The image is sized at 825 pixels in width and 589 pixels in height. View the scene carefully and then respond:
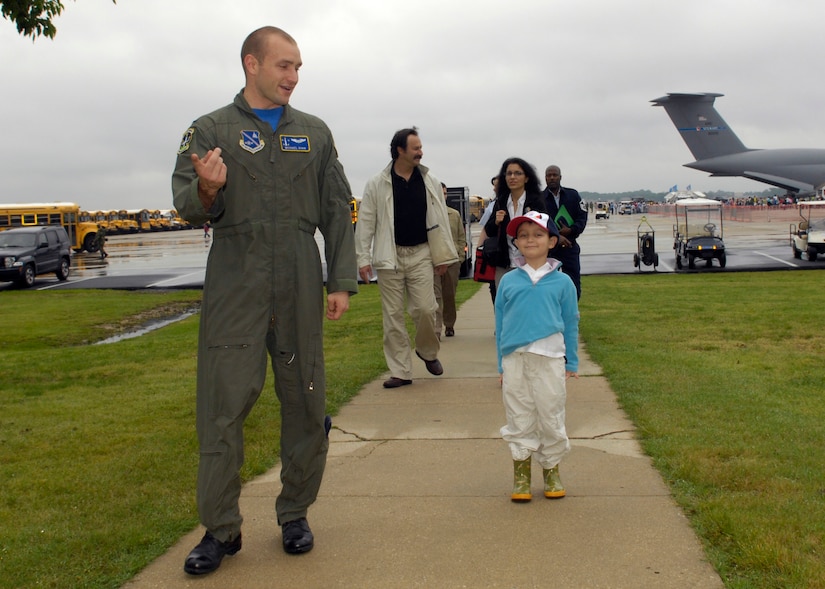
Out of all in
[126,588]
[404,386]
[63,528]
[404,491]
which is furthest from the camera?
[404,386]

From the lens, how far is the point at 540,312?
4582mm

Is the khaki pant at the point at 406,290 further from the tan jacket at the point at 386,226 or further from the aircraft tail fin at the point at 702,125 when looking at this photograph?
the aircraft tail fin at the point at 702,125

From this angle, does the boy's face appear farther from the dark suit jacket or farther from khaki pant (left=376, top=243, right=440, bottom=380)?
the dark suit jacket

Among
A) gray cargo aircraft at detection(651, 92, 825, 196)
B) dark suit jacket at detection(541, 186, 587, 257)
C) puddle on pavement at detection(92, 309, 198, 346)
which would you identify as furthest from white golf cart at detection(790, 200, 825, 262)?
gray cargo aircraft at detection(651, 92, 825, 196)

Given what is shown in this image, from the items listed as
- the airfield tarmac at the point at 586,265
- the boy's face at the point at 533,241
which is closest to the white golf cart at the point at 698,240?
the airfield tarmac at the point at 586,265

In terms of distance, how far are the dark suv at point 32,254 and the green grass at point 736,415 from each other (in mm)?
17782

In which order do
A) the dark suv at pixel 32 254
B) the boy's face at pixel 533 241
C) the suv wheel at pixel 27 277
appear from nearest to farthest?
the boy's face at pixel 533 241
the dark suv at pixel 32 254
the suv wheel at pixel 27 277

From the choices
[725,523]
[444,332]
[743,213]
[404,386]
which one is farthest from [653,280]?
[743,213]

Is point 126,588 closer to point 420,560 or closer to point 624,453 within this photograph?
point 420,560

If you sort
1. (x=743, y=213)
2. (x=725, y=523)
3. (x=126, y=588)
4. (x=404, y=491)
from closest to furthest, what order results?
1. (x=126, y=588)
2. (x=725, y=523)
3. (x=404, y=491)
4. (x=743, y=213)

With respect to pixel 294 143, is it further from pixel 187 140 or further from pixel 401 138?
pixel 401 138

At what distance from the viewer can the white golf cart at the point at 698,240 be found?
24.3 meters

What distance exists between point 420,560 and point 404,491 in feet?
3.32

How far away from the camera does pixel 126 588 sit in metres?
3.63
